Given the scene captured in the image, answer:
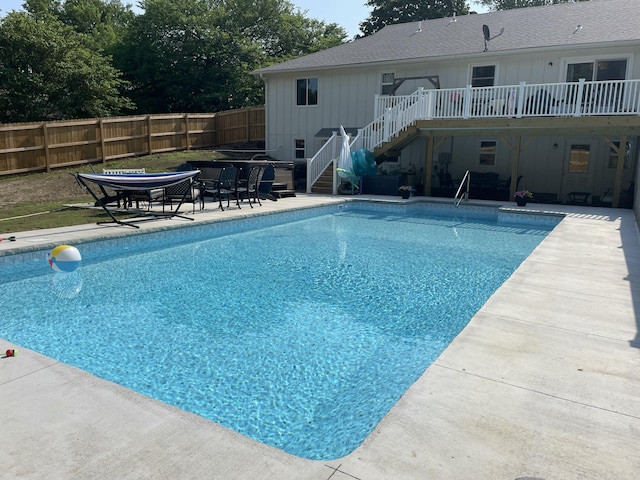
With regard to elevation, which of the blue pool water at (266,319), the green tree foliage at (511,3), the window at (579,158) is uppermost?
the green tree foliage at (511,3)

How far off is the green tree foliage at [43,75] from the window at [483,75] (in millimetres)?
14789

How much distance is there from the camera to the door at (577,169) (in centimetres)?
1461

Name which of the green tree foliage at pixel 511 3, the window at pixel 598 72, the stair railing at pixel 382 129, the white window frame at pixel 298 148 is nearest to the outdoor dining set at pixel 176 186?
the stair railing at pixel 382 129

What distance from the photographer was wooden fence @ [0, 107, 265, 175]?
14.2m

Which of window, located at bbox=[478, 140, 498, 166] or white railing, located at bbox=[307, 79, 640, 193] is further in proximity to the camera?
window, located at bbox=[478, 140, 498, 166]

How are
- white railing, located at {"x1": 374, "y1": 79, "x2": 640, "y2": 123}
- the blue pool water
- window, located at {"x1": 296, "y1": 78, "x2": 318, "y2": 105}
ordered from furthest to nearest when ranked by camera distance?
window, located at {"x1": 296, "y1": 78, "x2": 318, "y2": 105}
white railing, located at {"x1": 374, "y1": 79, "x2": 640, "y2": 123}
the blue pool water

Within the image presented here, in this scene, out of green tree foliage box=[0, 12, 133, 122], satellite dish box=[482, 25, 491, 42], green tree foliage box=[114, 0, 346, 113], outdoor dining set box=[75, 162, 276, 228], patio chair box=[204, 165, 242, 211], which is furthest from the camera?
green tree foliage box=[114, 0, 346, 113]

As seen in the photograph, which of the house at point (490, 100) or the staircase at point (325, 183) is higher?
the house at point (490, 100)

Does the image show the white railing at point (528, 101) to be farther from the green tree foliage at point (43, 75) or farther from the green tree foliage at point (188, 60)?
the green tree foliage at point (188, 60)

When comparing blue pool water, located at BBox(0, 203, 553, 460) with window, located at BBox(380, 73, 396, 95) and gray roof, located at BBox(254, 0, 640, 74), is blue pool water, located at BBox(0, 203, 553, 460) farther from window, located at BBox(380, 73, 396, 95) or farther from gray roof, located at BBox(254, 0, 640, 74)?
window, located at BBox(380, 73, 396, 95)

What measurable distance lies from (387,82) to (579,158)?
22.6ft

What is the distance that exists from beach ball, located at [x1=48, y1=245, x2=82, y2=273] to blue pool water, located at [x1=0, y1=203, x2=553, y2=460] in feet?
0.80

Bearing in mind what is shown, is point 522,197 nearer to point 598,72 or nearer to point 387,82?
point 598,72

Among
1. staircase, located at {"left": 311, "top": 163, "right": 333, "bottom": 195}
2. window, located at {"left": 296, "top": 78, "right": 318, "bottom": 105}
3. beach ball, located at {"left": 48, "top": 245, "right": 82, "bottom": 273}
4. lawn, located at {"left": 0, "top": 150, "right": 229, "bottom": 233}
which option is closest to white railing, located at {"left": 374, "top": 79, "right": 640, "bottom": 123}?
staircase, located at {"left": 311, "top": 163, "right": 333, "bottom": 195}
